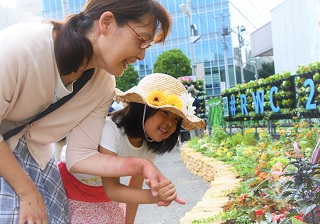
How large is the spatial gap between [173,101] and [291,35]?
46.1 ft

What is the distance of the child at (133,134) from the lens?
1.89 metres

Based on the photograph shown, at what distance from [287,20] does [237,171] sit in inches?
446

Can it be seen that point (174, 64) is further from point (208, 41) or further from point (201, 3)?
point (201, 3)

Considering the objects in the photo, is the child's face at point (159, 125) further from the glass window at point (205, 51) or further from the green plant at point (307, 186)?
the glass window at point (205, 51)

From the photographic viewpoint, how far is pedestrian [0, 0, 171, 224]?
1.58 meters

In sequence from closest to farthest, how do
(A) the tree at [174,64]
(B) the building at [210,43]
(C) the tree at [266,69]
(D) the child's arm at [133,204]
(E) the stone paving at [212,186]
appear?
(D) the child's arm at [133,204], (E) the stone paving at [212,186], (A) the tree at [174,64], (B) the building at [210,43], (C) the tree at [266,69]

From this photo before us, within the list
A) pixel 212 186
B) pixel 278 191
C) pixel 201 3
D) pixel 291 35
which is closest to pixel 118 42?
pixel 278 191

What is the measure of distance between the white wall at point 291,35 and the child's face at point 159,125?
36.5ft

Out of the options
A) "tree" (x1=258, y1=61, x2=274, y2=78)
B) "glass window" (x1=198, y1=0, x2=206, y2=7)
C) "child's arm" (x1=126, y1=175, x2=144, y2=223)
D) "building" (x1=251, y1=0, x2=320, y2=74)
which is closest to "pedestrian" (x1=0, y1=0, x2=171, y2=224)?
"child's arm" (x1=126, y1=175, x2=144, y2=223)

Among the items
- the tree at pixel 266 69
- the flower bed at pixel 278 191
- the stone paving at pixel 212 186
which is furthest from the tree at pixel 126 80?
the flower bed at pixel 278 191

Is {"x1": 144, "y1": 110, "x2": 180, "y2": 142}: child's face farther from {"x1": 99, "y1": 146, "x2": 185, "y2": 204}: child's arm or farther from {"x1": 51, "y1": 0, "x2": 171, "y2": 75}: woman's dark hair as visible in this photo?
{"x1": 51, "y1": 0, "x2": 171, "y2": 75}: woman's dark hair

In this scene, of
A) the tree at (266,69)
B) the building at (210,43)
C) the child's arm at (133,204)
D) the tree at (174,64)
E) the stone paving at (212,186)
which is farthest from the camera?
the tree at (266,69)

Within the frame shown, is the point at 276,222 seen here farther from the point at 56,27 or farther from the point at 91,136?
the point at 56,27

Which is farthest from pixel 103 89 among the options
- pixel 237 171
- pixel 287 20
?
pixel 287 20
